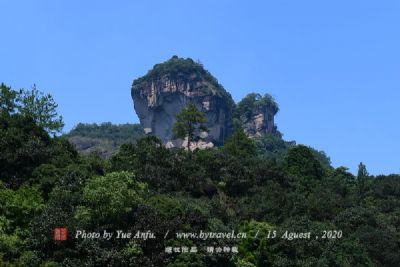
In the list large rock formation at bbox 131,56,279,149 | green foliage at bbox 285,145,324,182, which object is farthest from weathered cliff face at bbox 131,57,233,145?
green foliage at bbox 285,145,324,182

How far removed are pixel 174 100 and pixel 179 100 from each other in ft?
3.09

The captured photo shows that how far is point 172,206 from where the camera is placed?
2706 cm

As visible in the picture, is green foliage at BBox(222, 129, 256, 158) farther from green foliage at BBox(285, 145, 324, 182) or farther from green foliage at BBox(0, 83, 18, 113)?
green foliage at BBox(0, 83, 18, 113)

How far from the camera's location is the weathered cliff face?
111562 mm

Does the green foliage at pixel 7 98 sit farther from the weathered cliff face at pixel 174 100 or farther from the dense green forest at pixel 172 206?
the weathered cliff face at pixel 174 100

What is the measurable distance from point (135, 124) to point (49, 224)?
12866 cm

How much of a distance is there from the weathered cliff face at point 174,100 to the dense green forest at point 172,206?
6509 cm

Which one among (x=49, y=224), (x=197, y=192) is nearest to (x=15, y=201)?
(x=49, y=224)

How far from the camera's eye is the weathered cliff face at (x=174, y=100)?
111562 mm

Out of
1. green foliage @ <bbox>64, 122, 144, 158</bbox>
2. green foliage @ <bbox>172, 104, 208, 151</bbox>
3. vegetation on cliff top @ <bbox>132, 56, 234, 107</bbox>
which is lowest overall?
green foliage @ <bbox>172, 104, 208, 151</bbox>

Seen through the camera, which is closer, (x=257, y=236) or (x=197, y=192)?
(x=257, y=236)

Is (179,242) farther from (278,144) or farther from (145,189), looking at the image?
(278,144)

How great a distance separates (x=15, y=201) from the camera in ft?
85.6

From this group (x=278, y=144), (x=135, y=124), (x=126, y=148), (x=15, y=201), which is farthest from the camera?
(x=135, y=124)
